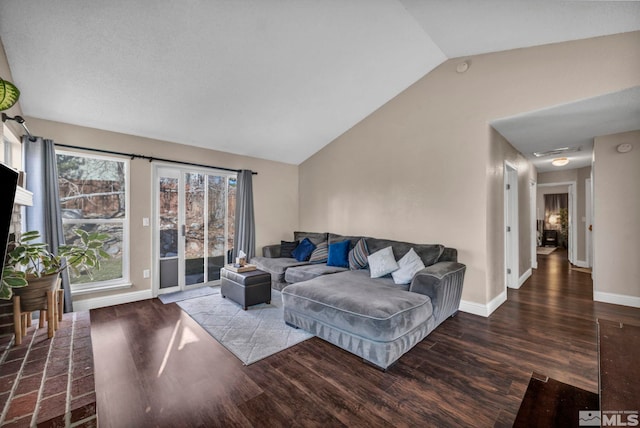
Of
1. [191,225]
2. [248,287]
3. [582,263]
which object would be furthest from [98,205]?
[582,263]

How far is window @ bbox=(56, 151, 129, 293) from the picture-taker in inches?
134

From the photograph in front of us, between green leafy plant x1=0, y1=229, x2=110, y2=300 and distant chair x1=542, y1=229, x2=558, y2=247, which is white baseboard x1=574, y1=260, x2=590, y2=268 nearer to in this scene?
distant chair x1=542, y1=229, x2=558, y2=247

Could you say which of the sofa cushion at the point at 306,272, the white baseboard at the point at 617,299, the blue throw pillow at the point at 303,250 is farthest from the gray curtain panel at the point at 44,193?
the white baseboard at the point at 617,299

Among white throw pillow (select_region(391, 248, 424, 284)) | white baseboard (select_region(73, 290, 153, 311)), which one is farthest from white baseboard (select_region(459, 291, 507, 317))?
white baseboard (select_region(73, 290, 153, 311))

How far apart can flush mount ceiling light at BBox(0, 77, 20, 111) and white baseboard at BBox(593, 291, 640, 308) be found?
620 centimetres

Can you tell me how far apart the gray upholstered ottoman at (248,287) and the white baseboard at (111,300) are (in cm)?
130

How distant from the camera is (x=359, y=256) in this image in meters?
3.88

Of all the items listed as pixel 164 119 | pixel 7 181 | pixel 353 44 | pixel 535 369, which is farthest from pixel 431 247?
pixel 164 119

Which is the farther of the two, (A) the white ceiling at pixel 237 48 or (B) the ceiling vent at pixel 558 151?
(B) the ceiling vent at pixel 558 151

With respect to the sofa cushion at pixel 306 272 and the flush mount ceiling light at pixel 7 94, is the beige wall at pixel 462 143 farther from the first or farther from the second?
the flush mount ceiling light at pixel 7 94

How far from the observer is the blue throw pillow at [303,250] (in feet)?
15.2

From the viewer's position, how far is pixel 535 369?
2.11 m

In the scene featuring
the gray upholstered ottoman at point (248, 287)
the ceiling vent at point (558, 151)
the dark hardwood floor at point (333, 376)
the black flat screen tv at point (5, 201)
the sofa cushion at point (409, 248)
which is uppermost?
the ceiling vent at point (558, 151)

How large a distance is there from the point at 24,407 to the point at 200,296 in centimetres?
287
